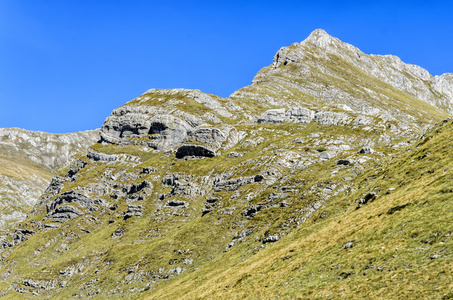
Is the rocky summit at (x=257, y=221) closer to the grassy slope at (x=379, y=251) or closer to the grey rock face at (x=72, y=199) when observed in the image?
the grassy slope at (x=379, y=251)

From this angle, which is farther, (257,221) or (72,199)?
(72,199)

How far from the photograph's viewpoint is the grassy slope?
88.2 feet

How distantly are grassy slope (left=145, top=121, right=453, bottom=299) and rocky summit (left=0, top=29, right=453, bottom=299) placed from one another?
0.64 ft

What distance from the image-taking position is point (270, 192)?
4094 inches

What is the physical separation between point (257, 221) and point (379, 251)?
57.8 m

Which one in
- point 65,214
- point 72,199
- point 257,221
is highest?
point 72,199

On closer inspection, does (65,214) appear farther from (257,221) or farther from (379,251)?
(379,251)

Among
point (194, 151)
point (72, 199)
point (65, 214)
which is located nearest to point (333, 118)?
point (194, 151)

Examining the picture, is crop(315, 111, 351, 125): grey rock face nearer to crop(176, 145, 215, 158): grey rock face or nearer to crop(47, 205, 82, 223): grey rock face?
crop(176, 145, 215, 158): grey rock face

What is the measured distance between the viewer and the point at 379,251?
3366cm

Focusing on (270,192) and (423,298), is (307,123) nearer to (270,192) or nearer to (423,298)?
(270,192)

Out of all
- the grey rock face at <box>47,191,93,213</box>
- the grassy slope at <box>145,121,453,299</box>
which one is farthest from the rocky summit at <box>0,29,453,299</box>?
the grey rock face at <box>47,191,93,213</box>

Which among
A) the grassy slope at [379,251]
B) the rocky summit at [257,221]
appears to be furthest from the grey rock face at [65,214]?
the grassy slope at [379,251]

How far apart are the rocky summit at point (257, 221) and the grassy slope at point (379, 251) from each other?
7.7 inches
